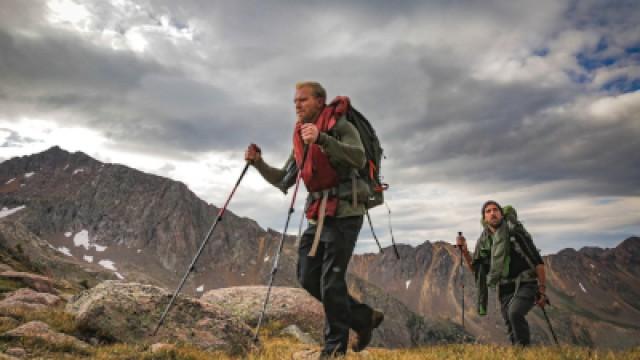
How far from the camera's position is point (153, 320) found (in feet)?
27.3

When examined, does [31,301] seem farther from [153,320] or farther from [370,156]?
[370,156]

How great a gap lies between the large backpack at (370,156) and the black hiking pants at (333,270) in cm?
47

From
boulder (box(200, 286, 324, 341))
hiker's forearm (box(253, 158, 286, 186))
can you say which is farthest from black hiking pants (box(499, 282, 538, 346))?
boulder (box(200, 286, 324, 341))

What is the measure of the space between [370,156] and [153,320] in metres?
5.44

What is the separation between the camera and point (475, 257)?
384 inches

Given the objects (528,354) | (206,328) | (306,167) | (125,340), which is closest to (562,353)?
(528,354)

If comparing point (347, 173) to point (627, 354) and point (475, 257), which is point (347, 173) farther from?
point (475, 257)

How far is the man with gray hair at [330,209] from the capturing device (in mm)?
5617

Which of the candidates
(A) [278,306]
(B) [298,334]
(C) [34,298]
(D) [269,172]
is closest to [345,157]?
(D) [269,172]

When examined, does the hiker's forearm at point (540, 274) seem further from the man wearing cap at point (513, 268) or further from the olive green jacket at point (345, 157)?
the olive green jacket at point (345, 157)

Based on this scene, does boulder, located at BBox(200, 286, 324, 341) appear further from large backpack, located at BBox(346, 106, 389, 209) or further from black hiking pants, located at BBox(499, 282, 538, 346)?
large backpack, located at BBox(346, 106, 389, 209)

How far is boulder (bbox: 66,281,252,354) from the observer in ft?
26.3

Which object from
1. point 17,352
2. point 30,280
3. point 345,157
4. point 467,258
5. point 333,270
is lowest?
point 17,352

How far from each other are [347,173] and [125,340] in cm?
529
